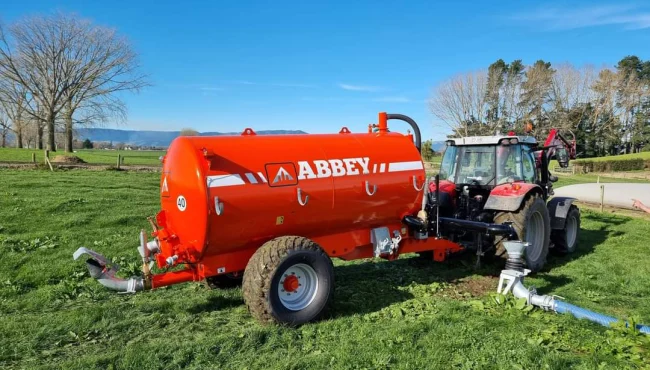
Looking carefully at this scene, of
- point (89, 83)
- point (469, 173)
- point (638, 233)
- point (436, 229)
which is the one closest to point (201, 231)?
point (436, 229)

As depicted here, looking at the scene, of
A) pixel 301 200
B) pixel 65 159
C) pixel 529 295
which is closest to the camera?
pixel 301 200

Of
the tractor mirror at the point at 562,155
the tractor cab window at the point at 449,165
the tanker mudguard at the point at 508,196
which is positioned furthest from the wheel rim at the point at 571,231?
the tractor cab window at the point at 449,165

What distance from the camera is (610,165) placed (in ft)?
132

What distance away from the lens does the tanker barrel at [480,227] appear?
21.3ft

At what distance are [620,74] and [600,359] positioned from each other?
228 ft

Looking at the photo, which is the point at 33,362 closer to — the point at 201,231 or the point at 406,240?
the point at 201,231

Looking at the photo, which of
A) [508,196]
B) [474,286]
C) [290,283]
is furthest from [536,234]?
[290,283]

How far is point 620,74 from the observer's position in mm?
60438

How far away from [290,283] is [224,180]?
1324 millimetres

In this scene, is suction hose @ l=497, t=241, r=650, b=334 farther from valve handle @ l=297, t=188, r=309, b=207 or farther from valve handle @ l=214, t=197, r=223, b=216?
valve handle @ l=214, t=197, r=223, b=216

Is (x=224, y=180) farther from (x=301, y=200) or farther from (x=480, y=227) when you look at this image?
(x=480, y=227)

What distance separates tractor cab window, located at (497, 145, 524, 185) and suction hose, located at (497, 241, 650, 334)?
2.34m

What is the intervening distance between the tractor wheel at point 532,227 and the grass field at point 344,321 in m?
0.34

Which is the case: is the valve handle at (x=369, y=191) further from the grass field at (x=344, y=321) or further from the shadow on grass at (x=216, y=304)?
the shadow on grass at (x=216, y=304)
